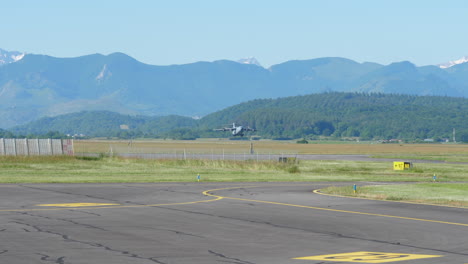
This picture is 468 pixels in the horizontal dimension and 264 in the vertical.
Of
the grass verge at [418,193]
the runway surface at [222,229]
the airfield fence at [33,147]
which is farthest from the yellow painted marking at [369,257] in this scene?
the airfield fence at [33,147]

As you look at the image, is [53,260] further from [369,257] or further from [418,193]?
[418,193]

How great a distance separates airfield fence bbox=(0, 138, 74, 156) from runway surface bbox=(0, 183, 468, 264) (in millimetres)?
48081

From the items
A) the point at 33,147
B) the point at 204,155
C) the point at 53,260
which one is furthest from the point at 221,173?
the point at 53,260

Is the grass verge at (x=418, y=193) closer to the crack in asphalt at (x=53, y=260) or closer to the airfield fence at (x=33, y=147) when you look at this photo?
the crack in asphalt at (x=53, y=260)

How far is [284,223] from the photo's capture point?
29109 mm

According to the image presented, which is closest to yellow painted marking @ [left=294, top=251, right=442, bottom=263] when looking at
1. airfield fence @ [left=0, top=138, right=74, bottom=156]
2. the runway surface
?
the runway surface

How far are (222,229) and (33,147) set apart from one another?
223ft

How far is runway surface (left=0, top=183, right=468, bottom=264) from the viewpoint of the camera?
2075 cm

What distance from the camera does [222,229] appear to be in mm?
26891

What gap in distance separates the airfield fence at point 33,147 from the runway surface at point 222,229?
48081mm

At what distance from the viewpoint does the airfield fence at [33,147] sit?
89.1m

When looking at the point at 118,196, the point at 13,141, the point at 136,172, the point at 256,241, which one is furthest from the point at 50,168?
the point at 256,241

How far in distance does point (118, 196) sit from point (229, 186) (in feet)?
40.2

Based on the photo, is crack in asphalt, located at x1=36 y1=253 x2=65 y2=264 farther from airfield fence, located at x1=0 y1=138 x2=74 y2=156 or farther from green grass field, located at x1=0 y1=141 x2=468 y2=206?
airfield fence, located at x1=0 y1=138 x2=74 y2=156
